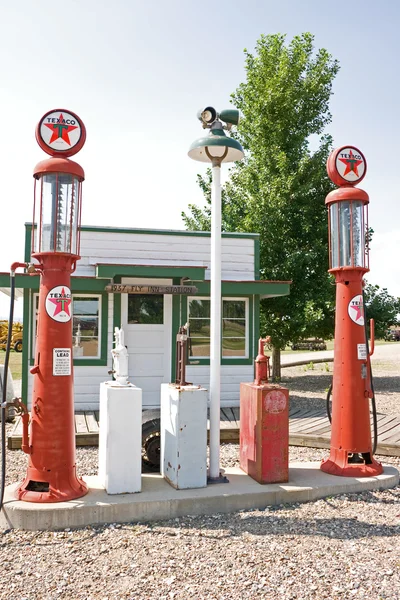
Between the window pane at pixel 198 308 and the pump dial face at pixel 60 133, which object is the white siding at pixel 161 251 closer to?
the window pane at pixel 198 308

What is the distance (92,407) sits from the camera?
10.9 m

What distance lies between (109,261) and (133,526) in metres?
7.06

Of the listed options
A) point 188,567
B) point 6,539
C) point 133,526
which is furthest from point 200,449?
point 6,539

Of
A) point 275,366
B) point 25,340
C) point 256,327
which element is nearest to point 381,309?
point 275,366

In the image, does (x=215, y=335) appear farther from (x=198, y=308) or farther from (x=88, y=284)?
(x=198, y=308)

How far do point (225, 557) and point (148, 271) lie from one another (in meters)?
6.89

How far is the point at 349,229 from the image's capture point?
21.2 ft

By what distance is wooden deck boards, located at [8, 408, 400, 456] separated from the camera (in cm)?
812

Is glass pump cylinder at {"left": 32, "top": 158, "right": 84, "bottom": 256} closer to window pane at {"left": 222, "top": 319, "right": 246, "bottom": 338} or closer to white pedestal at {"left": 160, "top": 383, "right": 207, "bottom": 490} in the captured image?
white pedestal at {"left": 160, "top": 383, "right": 207, "bottom": 490}

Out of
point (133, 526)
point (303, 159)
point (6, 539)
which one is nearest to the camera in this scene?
point (6, 539)

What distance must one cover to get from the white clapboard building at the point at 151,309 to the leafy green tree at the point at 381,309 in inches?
284

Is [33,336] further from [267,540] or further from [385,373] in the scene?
[385,373]

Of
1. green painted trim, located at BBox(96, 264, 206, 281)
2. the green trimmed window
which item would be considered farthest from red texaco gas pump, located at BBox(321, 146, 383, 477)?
the green trimmed window

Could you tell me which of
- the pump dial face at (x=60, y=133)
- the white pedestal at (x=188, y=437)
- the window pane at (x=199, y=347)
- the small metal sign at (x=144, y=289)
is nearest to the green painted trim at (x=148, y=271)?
the small metal sign at (x=144, y=289)
